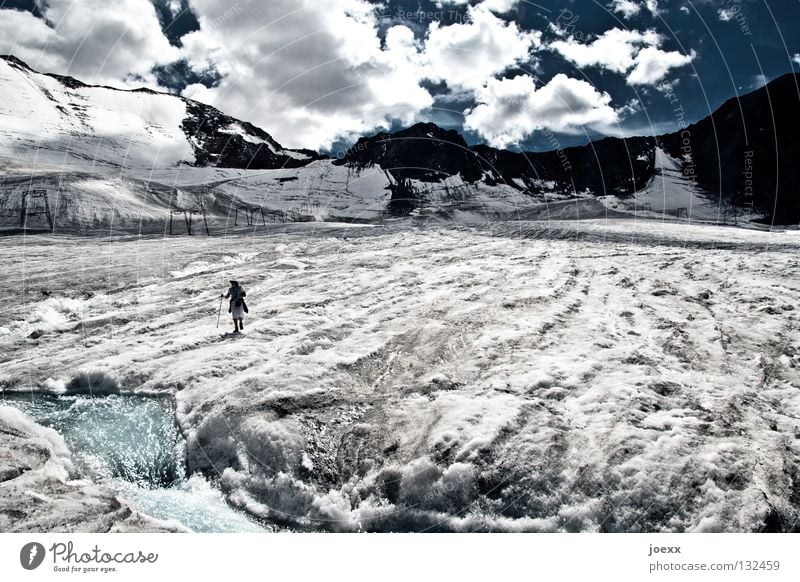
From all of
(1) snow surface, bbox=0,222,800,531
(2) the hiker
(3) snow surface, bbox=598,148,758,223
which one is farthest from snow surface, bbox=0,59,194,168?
(3) snow surface, bbox=598,148,758,223

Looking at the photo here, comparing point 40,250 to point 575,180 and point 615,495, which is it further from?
point 575,180

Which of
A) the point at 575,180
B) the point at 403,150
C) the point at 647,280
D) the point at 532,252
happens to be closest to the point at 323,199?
the point at 403,150

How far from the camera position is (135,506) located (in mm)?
7852

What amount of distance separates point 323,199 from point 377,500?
443 feet

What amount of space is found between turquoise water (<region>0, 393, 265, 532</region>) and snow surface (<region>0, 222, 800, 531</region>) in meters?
0.35

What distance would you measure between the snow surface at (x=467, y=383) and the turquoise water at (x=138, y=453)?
1.14 feet

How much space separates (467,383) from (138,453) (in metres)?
7.52

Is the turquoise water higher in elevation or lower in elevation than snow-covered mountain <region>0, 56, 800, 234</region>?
lower

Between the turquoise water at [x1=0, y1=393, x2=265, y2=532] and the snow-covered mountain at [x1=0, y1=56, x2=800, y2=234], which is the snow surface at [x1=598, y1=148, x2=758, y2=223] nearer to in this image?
the snow-covered mountain at [x1=0, y1=56, x2=800, y2=234]

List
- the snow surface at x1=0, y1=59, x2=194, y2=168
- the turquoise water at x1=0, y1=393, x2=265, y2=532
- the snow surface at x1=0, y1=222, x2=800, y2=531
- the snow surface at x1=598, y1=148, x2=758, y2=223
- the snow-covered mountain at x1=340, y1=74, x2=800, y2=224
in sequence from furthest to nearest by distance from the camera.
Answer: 1. the snow surface at x1=0, y1=59, x2=194, y2=168
2. the snow-covered mountain at x1=340, y1=74, x2=800, y2=224
3. the snow surface at x1=598, y1=148, x2=758, y2=223
4. the turquoise water at x1=0, y1=393, x2=265, y2=532
5. the snow surface at x1=0, y1=222, x2=800, y2=531

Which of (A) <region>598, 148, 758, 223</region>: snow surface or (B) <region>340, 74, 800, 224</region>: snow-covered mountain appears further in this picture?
(B) <region>340, 74, 800, 224</region>: snow-covered mountain

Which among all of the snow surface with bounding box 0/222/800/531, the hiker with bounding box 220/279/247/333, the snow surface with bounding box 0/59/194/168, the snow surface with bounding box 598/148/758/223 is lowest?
the snow surface with bounding box 0/222/800/531

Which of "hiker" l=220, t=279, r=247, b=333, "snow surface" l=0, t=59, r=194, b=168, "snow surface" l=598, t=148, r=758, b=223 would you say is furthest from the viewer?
"snow surface" l=0, t=59, r=194, b=168

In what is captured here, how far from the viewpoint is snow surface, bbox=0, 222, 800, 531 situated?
739 cm
